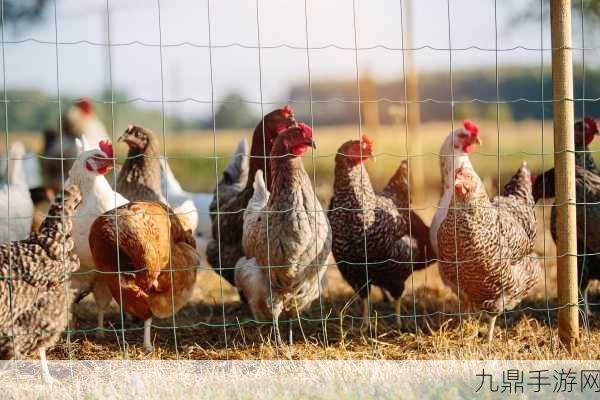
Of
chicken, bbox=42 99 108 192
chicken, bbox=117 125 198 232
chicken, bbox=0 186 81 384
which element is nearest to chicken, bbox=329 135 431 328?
chicken, bbox=117 125 198 232

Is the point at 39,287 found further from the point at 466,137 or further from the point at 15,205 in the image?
the point at 466,137

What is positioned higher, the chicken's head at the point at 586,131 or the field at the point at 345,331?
the chicken's head at the point at 586,131

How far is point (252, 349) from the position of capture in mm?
4438

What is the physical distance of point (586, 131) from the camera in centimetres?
520

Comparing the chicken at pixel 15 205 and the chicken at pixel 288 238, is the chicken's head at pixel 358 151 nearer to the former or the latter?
the chicken at pixel 288 238

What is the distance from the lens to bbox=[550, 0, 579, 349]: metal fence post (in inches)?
157

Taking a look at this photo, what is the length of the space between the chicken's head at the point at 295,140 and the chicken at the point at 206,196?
1215mm

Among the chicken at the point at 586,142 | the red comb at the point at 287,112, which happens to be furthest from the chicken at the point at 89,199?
the chicken at the point at 586,142

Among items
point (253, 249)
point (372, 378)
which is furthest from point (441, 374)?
point (253, 249)

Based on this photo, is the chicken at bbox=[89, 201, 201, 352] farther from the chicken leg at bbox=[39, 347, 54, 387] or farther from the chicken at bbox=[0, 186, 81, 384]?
the chicken leg at bbox=[39, 347, 54, 387]

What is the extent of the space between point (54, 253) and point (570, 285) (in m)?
2.78

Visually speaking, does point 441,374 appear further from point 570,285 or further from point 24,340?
point 24,340

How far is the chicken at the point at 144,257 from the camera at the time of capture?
4.20m

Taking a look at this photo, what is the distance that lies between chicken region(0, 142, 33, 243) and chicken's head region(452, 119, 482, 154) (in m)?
3.10
